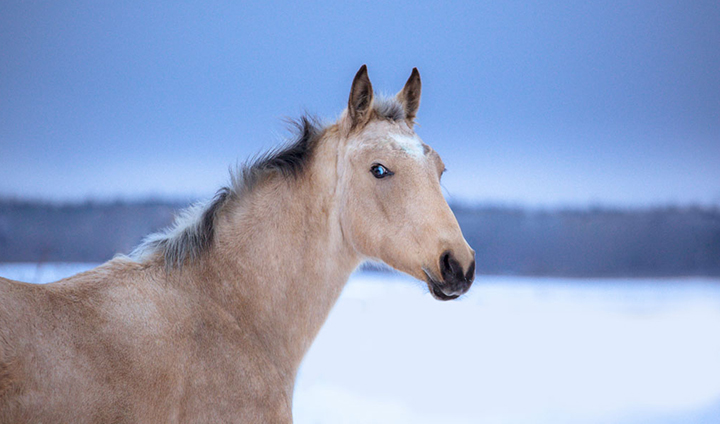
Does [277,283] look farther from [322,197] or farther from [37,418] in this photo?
[37,418]

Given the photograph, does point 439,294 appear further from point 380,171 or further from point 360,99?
point 360,99

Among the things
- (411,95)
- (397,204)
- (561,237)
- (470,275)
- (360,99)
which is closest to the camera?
(470,275)

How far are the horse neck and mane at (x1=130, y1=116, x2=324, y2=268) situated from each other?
4cm

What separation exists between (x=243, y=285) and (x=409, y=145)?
85 cm

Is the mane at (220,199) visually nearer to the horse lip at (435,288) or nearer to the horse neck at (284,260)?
the horse neck at (284,260)

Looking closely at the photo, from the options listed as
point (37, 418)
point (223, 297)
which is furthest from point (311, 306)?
point (37, 418)

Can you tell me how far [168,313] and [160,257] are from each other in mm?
271

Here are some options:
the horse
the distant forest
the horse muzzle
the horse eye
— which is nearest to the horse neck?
the horse

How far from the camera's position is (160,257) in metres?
2.14

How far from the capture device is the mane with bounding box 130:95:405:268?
2.15 metres

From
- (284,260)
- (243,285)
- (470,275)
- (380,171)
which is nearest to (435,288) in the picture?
(470,275)

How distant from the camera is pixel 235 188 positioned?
228cm

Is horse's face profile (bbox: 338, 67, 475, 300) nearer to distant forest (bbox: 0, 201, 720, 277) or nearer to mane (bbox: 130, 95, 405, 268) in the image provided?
mane (bbox: 130, 95, 405, 268)

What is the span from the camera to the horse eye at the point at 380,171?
212cm
